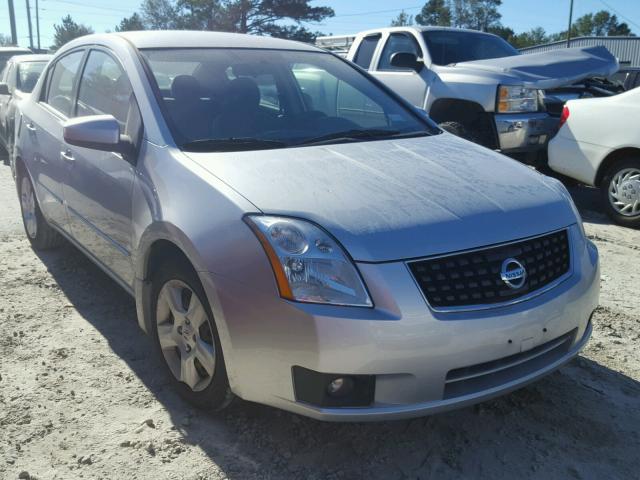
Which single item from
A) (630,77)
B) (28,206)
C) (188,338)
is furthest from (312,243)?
(630,77)

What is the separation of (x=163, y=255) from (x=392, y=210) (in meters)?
1.07

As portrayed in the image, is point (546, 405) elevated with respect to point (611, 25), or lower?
lower

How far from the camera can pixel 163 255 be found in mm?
2896

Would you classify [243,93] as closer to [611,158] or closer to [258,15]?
[611,158]

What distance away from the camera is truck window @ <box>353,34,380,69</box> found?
8633 mm

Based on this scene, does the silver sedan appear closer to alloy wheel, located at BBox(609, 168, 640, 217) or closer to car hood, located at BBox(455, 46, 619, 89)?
alloy wheel, located at BBox(609, 168, 640, 217)

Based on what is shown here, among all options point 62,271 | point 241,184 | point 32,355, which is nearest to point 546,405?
point 241,184

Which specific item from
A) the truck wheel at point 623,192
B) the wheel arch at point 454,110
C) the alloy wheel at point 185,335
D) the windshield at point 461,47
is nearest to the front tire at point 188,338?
the alloy wheel at point 185,335

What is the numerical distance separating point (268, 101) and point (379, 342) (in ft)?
5.95

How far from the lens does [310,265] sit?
90.9 inches

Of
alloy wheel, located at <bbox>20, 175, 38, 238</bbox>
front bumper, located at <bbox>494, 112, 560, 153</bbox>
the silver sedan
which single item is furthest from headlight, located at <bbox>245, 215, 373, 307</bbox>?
front bumper, located at <bbox>494, 112, 560, 153</bbox>

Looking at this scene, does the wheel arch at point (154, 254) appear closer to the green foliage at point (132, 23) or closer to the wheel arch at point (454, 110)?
the wheel arch at point (454, 110)

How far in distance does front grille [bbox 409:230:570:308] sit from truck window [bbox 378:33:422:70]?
5.83 metres

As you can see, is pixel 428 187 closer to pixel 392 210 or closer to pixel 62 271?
pixel 392 210
